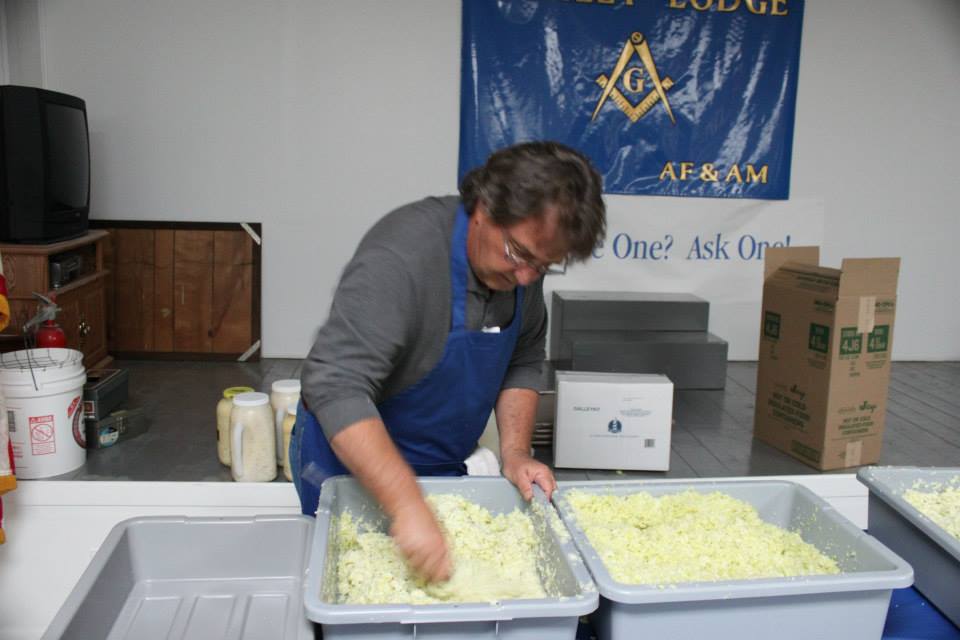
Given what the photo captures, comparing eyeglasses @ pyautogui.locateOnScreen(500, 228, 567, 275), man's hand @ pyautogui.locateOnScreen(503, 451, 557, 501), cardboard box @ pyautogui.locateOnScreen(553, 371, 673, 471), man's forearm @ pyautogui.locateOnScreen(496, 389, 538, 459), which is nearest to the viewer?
eyeglasses @ pyautogui.locateOnScreen(500, 228, 567, 275)

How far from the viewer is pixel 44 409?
3.23 m

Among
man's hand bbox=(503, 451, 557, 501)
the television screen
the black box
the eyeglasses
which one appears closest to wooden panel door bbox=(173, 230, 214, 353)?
the television screen

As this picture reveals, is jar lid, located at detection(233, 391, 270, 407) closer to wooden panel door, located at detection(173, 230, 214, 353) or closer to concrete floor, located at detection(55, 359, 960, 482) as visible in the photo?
concrete floor, located at detection(55, 359, 960, 482)

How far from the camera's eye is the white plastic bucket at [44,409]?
3180 millimetres

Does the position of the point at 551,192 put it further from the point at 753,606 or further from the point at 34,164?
the point at 34,164

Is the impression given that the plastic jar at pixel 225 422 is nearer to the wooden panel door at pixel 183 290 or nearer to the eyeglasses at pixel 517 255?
the wooden panel door at pixel 183 290

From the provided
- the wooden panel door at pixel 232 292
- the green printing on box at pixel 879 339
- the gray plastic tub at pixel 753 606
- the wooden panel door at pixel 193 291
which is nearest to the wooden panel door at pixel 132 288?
the wooden panel door at pixel 193 291

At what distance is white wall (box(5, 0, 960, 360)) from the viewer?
483cm

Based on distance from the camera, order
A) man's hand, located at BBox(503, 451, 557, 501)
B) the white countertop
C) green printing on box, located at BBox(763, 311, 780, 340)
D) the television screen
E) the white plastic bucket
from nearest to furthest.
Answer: man's hand, located at BBox(503, 451, 557, 501) < the white countertop < the white plastic bucket < green printing on box, located at BBox(763, 311, 780, 340) < the television screen

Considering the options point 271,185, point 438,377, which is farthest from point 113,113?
point 438,377

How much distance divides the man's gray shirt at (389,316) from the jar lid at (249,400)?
6.28 ft

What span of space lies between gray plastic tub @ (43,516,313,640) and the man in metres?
0.21

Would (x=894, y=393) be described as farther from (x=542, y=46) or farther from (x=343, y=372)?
(x=343, y=372)

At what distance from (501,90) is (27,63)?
273 cm
